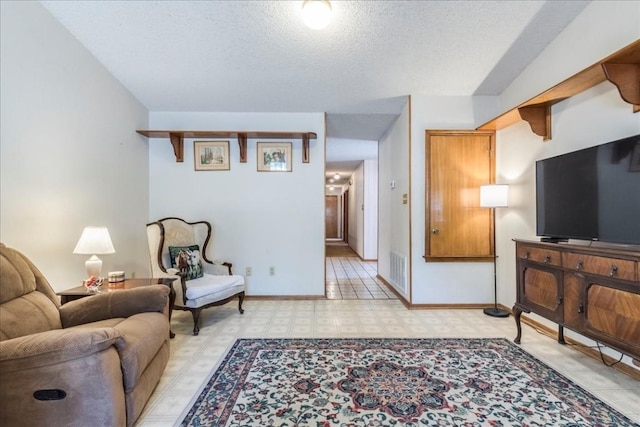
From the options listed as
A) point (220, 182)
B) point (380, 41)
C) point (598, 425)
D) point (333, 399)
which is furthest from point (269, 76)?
point (598, 425)

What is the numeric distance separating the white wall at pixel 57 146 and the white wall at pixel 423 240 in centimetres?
321

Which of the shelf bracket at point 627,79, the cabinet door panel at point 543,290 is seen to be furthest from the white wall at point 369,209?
the shelf bracket at point 627,79

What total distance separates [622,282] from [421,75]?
2.39m

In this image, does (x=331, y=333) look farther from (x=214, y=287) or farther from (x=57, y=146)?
(x=57, y=146)

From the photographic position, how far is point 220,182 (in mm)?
3861

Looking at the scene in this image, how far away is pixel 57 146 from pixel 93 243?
81 cm

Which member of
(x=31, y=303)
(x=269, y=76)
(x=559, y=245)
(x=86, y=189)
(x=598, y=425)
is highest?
(x=269, y=76)

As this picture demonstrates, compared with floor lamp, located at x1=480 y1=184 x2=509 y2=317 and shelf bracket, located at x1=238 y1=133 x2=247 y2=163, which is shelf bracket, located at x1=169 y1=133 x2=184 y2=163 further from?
floor lamp, located at x1=480 y1=184 x2=509 y2=317

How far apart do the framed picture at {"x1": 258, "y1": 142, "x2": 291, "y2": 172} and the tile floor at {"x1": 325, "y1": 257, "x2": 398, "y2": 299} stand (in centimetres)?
182

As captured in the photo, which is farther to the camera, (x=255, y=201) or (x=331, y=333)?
(x=255, y=201)

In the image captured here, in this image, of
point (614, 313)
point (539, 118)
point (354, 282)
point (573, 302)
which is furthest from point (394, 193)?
point (614, 313)

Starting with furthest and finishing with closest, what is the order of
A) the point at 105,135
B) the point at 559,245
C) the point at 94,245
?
the point at 105,135
the point at 94,245
the point at 559,245

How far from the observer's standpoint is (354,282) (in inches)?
192

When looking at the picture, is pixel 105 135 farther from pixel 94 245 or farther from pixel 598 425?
pixel 598 425
